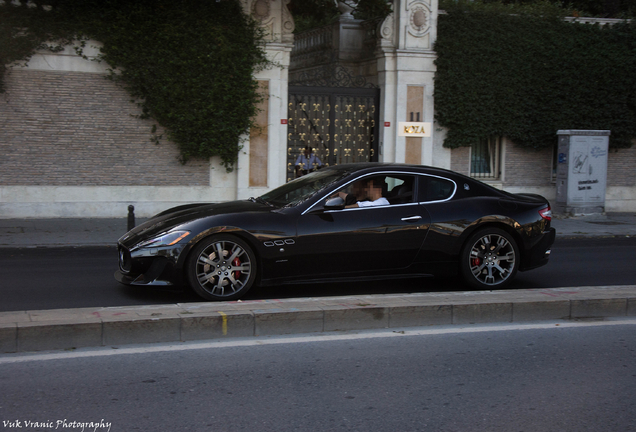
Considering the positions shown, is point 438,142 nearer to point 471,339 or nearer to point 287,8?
point 287,8

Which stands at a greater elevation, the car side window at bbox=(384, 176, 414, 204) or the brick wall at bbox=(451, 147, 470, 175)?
the brick wall at bbox=(451, 147, 470, 175)

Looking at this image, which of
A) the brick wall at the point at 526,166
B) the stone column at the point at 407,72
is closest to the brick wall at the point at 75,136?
the stone column at the point at 407,72

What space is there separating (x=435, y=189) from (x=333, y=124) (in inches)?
417

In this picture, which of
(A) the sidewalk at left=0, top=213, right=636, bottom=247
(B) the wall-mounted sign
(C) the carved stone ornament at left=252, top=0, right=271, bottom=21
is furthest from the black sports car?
(B) the wall-mounted sign

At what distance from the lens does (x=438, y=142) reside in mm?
18422

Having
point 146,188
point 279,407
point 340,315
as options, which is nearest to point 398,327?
point 340,315

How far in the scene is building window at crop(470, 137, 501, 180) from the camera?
62.8 feet

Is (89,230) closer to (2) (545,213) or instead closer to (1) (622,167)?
(2) (545,213)

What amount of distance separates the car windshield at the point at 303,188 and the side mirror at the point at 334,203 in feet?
1.10

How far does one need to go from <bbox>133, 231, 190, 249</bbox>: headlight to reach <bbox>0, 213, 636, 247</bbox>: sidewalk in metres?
5.87

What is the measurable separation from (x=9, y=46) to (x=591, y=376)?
566 inches

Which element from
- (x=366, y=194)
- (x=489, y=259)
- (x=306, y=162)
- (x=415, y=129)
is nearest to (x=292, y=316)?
(x=366, y=194)

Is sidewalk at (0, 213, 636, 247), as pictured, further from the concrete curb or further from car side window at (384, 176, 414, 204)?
the concrete curb

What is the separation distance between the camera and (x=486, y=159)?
19328 mm
